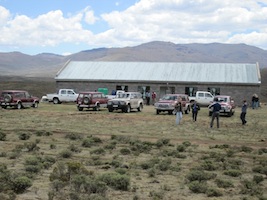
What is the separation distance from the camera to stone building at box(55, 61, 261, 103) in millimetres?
48094

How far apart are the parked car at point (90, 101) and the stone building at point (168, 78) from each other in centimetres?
1346

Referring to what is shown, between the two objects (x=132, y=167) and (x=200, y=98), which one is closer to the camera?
A: (x=132, y=167)

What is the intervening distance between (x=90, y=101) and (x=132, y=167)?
24.0 metres

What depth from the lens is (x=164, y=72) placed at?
51.8 metres

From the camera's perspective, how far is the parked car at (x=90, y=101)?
116 ft

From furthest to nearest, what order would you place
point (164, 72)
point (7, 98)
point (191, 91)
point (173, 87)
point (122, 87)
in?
point (164, 72) < point (122, 87) < point (173, 87) < point (191, 91) < point (7, 98)

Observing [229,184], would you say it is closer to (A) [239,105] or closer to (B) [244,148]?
(B) [244,148]

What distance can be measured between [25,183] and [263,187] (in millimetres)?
5468

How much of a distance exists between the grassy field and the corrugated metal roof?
29.1m

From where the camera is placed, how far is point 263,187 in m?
10.1

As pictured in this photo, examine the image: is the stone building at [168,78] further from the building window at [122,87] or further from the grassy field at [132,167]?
the grassy field at [132,167]

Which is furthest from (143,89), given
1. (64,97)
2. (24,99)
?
(24,99)

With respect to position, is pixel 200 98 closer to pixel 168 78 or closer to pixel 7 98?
pixel 168 78

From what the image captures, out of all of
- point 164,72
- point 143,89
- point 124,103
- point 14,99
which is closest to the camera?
point 124,103
